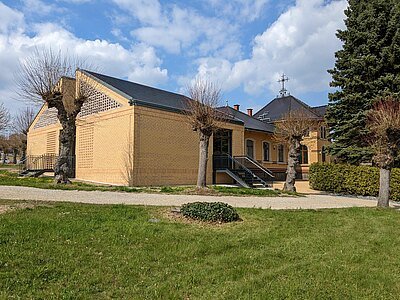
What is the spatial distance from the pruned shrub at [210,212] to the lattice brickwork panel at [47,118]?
20645mm

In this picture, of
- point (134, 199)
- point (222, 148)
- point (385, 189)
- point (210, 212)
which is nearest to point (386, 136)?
point (385, 189)

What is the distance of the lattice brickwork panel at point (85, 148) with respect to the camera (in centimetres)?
2152

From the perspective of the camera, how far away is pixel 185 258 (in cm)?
516

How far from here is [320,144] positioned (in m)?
32.8

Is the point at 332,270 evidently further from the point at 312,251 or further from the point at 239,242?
the point at 239,242

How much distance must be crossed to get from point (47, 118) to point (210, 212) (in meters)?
22.4

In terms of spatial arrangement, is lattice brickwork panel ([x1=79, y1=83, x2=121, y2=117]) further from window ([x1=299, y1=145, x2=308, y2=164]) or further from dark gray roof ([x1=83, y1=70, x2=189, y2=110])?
window ([x1=299, y1=145, x2=308, y2=164])

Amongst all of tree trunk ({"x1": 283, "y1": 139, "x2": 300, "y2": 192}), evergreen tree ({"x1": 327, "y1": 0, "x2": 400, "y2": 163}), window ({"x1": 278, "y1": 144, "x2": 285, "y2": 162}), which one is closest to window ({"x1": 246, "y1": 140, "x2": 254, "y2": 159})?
window ({"x1": 278, "y1": 144, "x2": 285, "y2": 162})

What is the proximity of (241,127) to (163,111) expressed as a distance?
717 centimetres

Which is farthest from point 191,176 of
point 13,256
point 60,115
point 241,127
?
point 13,256

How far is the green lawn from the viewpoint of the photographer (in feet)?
13.4

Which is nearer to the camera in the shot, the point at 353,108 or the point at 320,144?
the point at 353,108

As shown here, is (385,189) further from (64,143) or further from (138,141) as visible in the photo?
(64,143)

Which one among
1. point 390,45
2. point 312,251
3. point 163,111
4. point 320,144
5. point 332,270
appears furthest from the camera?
point 320,144
